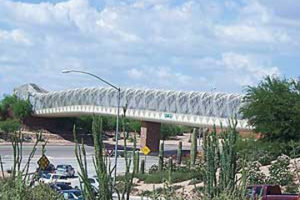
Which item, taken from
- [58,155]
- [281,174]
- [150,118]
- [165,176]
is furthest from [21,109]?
[281,174]

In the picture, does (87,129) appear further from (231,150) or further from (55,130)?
(231,150)

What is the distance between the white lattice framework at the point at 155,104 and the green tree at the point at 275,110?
10205 mm

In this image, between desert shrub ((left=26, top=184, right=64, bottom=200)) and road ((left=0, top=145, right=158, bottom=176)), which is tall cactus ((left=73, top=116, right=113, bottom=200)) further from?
road ((left=0, top=145, right=158, bottom=176))

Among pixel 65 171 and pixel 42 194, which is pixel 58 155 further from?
pixel 42 194

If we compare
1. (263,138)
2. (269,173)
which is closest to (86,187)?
(269,173)

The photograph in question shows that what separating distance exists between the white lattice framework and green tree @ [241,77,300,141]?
10.2m

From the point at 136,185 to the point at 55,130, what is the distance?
7307 centimetres

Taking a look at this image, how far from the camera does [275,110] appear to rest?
2311 inches

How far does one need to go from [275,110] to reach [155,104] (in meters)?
37.5

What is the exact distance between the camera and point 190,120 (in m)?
89.2

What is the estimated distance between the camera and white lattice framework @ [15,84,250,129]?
84.0 meters

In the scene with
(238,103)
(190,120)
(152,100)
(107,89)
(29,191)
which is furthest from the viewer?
(107,89)

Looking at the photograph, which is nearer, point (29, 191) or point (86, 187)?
point (86, 187)

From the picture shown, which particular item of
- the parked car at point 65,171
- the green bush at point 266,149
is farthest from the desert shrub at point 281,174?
the parked car at point 65,171
